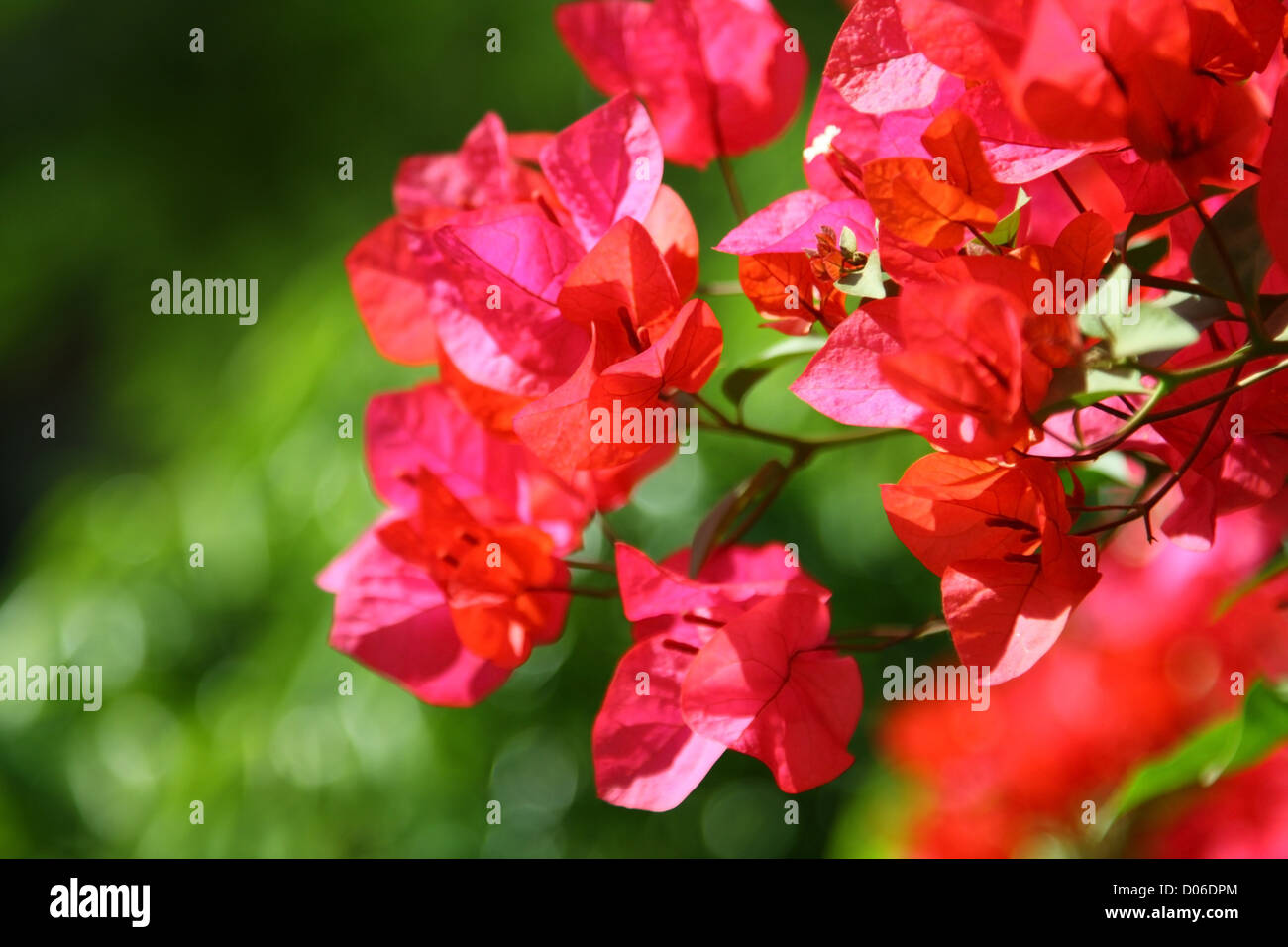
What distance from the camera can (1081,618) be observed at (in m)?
1.00

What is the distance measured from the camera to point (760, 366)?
1.30ft

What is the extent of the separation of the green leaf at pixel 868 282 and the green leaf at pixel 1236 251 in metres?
0.08

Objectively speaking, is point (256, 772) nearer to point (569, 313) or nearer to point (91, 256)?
point (569, 313)

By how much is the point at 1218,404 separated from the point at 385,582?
0.27 meters

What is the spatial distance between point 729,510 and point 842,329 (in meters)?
0.11

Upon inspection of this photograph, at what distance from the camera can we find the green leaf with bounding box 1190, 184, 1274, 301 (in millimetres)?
270

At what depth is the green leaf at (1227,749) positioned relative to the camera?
0.39 metres

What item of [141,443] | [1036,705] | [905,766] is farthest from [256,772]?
[141,443]

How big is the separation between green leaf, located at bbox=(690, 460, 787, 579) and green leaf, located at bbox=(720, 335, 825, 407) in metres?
0.03

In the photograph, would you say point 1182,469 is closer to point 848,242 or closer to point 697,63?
point 848,242

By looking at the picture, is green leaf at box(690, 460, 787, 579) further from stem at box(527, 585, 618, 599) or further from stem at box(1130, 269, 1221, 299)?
stem at box(1130, 269, 1221, 299)

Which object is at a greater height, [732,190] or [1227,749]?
[732,190]

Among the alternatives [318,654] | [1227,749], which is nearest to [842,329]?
[1227,749]

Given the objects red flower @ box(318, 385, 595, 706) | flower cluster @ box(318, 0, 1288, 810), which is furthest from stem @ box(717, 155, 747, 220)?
red flower @ box(318, 385, 595, 706)
